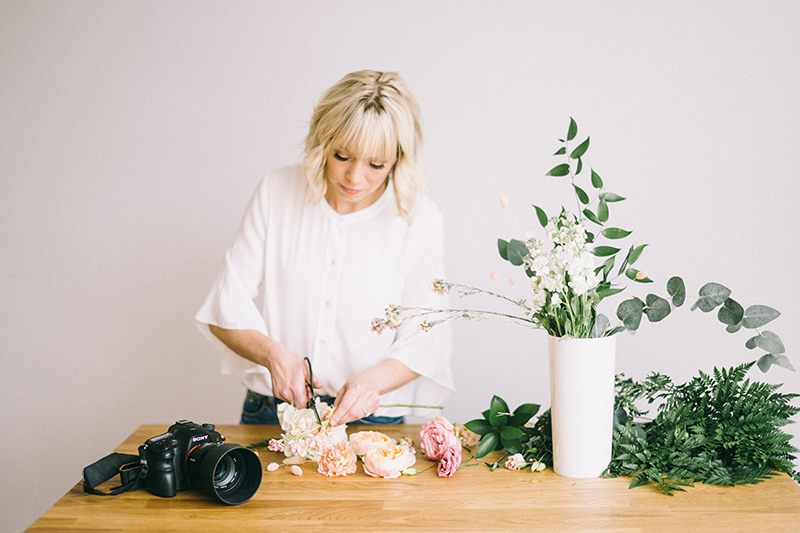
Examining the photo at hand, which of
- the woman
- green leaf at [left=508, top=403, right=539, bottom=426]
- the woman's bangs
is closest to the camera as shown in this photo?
green leaf at [left=508, top=403, right=539, bottom=426]

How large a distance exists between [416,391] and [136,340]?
1388 mm

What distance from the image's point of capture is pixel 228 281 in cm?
175

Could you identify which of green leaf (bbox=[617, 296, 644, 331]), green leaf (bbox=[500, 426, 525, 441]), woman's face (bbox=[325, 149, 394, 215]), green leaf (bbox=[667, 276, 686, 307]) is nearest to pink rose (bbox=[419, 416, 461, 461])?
green leaf (bbox=[500, 426, 525, 441])

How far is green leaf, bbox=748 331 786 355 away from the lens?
120cm

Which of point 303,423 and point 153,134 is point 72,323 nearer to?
point 153,134

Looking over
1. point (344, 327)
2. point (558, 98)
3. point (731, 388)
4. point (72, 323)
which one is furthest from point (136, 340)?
point (731, 388)

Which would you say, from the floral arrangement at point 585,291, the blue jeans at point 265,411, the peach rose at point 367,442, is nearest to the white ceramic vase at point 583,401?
the floral arrangement at point 585,291

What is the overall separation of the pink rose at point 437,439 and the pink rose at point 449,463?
1 centimetres

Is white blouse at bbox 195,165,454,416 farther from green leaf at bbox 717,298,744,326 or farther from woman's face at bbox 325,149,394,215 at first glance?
green leaf at bbox 717,298,744,326

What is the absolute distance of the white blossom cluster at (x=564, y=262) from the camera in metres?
1.16

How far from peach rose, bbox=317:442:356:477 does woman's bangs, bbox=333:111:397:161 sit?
79 centimetres

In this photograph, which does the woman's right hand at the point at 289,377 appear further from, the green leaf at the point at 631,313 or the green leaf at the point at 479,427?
the green leaf at the point at 631,313

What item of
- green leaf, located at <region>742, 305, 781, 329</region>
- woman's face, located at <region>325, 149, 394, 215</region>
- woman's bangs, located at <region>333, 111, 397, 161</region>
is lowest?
green leaf, located at <region>742, 305, 781, 329</region>

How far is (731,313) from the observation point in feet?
4.10
